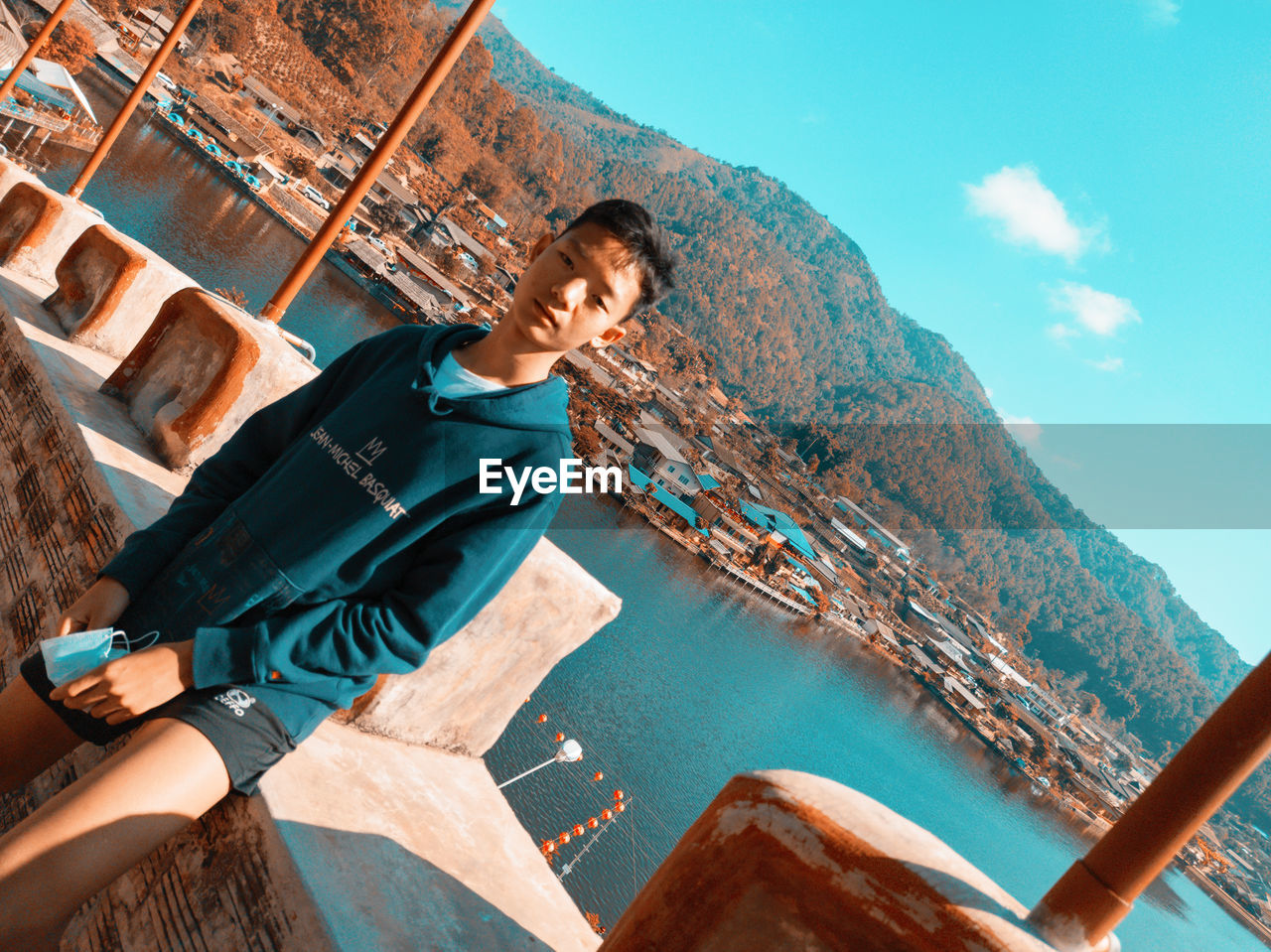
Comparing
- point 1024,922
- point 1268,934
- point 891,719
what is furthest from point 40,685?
point 1268,934

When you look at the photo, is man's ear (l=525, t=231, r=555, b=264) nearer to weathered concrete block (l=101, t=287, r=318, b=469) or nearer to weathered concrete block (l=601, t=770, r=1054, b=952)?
weathered concrete block (l=601, t=770, r=1054, b=952)

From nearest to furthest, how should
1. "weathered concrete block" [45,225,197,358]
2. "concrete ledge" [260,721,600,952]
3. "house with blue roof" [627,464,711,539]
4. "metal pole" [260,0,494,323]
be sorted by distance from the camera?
1. "concrete ledge" [260,721,600,952]
2. "weathered concrete block" [45,225,197,358]
3. "metal pole" [260,0,494,323]
4. "house with blue roof" [627,464,711,539]

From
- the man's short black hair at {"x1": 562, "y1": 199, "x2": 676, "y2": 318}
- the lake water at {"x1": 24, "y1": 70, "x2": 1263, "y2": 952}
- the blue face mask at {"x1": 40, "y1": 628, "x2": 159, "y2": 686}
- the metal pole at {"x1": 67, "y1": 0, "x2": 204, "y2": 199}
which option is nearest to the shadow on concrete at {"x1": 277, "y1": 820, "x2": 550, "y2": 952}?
the blue face mask at {"x1": 40, "y1": 628, "x2": 159, "y2": 686}

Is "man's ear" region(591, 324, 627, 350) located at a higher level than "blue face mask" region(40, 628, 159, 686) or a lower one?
higher

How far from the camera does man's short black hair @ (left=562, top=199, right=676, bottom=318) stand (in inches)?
52.5

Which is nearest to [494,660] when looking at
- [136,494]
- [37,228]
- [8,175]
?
[136,494]

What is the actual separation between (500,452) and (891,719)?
4334 cm

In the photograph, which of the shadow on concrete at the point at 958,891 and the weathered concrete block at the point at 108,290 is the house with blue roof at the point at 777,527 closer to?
the weathered concrete block at the point at 108,290

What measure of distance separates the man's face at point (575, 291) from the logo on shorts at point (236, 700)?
0.78 m

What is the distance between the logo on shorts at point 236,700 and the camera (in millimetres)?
1209

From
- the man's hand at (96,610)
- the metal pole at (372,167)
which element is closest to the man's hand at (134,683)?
the man's hand at (96,610)

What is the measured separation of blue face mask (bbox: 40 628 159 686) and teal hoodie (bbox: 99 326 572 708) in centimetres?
10

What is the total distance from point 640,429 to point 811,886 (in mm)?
50967

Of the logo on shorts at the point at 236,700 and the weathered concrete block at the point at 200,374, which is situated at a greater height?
the logo on shorts at the point at 236,700
